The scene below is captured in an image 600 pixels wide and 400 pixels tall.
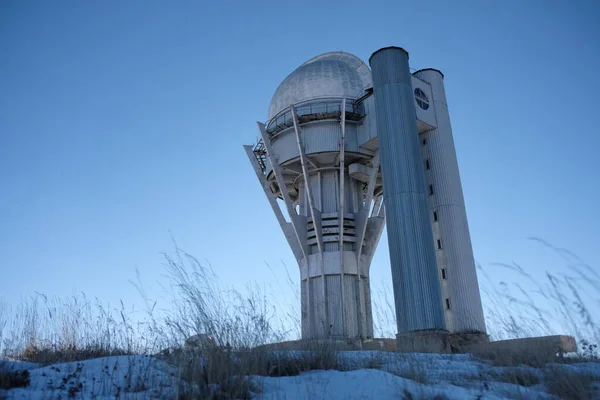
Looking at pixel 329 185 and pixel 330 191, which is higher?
pixel 329 185

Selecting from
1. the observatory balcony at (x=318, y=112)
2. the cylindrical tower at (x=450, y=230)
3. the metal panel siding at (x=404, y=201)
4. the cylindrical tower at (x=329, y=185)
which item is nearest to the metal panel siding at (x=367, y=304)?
the cylindrical tower at (x=329, y=185)

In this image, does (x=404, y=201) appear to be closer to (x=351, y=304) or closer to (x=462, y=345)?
(x=462, y=345)

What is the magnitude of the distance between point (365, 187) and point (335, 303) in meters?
8.79

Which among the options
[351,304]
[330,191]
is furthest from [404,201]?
[330,191]

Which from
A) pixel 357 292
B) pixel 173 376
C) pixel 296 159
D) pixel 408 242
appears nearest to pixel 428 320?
pixel 408 242

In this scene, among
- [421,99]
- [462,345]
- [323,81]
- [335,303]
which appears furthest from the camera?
[323,81]

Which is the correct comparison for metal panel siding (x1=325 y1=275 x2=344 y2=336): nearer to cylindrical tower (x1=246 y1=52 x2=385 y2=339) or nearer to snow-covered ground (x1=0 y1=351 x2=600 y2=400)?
cylindrical tower (x1=246 y1=52 x2=385 y2=339)

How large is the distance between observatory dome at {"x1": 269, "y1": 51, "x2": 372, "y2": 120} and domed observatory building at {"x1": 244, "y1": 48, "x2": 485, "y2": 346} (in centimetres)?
8

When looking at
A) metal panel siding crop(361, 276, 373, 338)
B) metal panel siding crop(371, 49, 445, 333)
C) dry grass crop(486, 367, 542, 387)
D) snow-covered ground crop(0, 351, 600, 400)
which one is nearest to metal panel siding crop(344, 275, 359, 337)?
metal panel siding crop(361, 276, 373, 338)

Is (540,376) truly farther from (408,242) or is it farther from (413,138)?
(413,138)

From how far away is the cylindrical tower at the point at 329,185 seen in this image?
93.8 ft

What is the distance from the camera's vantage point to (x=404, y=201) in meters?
23.5

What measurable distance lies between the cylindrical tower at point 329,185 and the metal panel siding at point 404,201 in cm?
342

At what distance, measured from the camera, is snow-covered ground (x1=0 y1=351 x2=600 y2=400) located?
16.8 feet
